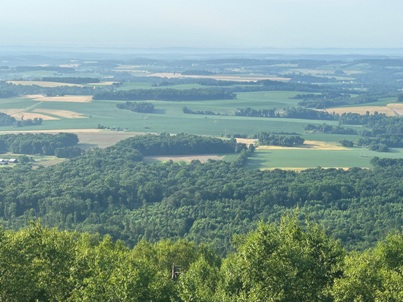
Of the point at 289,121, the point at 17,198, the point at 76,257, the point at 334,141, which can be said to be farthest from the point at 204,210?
the point at 289,121

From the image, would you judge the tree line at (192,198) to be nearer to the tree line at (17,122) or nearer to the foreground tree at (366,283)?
the foreground tree at (366,283)

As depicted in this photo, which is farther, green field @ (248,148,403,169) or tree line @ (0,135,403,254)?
green field @ (248,148,403,169)

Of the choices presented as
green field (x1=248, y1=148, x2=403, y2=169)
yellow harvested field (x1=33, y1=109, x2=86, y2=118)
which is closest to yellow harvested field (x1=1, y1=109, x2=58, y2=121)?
yellow harvested field (x1=33, y1=109, x2=86, y2=118)

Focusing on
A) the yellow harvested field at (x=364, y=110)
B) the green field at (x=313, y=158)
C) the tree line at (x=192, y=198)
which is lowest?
the yellow harvested field at (x=364, y=110)

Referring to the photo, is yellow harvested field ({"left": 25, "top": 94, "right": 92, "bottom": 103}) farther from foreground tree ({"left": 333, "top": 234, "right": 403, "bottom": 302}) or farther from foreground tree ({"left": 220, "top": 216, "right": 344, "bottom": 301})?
foreground tree ({"left": 333, "top": 234, "right": 403, "bottom": 302})

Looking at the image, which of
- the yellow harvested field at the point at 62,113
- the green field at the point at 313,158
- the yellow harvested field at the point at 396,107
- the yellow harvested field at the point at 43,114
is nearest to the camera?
the green field at the point at 313,158

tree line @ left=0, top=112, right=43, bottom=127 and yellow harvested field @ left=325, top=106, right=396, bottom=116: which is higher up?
tree line @ left=0, top=112, right=43, bottom=127

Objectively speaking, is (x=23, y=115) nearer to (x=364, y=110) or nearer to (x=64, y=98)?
(x=64, y=98)

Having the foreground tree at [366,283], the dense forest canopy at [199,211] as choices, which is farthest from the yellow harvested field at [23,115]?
the foreground tree at [366,283]

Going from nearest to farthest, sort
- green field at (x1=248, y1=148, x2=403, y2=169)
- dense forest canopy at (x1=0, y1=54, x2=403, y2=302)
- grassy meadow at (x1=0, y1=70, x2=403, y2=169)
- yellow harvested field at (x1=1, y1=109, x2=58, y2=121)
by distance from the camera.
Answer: dense forest canopy at (x1=0, y1=54, x2=403, y2=302)
green field at (x1=248, y1=148, x2=403, y2=169)
grassy meadow at (x1=0, y1=70, x2=403, y2=169)
yellow harvested field at (x1=1, y1=109, x2=58, y2=121)

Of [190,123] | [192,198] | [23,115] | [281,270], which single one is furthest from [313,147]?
[281,270]

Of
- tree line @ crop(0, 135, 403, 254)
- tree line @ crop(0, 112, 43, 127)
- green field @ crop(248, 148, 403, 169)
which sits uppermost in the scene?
tree line @ crop(0, 135, 403, 254)

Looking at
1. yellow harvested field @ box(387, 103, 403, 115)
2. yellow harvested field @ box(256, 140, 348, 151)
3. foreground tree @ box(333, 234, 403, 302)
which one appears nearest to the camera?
foreground tree @ box(333, 234, 403, 302)
